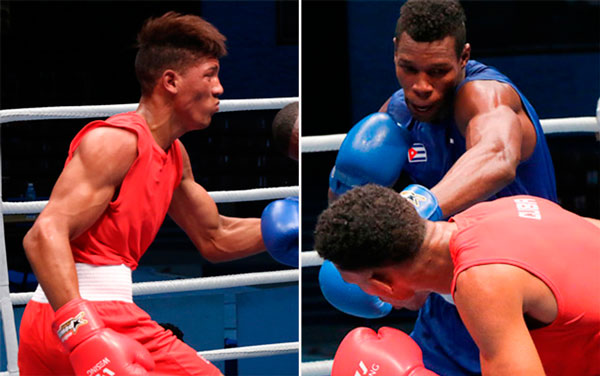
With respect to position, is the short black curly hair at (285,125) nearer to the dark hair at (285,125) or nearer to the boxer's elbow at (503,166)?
the dark hair at (285,125)

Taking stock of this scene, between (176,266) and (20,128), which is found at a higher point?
(20,128)

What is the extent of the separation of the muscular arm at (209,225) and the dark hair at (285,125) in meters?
0.23

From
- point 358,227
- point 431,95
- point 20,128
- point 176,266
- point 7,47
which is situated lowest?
point 176,266

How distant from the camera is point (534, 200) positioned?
130cm

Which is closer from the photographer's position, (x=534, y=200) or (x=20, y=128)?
(x=534, y=200)

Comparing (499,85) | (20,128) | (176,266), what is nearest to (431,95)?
(499,85)

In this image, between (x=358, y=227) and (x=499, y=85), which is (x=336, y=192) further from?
(x=358, y=227)

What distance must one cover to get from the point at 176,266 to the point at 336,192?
172 inches

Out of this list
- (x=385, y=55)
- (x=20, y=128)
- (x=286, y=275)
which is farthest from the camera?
(x=385, y=55)

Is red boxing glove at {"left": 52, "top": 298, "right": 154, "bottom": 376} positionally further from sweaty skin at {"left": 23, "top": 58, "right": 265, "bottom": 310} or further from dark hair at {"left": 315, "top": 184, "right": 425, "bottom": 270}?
dark hair at {"left": 315, "top": 184, "right": 425, "bottom": 270}

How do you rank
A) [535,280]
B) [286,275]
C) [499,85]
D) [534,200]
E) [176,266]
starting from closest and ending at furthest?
[535,280] < [534,200] < [499,85] < [286,275] < [176,266]

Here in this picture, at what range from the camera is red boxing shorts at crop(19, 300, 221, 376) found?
1565 millimetres

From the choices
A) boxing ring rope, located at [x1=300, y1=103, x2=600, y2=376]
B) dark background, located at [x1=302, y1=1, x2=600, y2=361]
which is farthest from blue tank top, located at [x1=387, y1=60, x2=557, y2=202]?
dark background, located at [x1=302, y1=1, x2=600, y2=361]

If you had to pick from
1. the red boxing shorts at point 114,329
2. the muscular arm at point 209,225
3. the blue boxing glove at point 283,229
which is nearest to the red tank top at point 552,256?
the blue boxing glove at point 283,229
